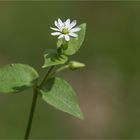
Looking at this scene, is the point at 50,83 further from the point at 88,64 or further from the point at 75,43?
the point at 88,64

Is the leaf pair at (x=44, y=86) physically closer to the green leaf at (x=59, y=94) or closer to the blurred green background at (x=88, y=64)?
the green leaf at (x=59, y=94)

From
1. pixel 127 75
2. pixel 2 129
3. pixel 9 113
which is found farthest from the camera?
pixel 127 75

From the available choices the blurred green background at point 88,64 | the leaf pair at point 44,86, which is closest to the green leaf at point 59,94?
the leaf pair at point 44,86

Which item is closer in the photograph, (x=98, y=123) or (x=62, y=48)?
(x=62, y=48)

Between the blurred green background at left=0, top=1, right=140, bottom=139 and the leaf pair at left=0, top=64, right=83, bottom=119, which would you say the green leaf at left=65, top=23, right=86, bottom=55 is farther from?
the blurred green background at left=0, top=1, right=140, bottom=139

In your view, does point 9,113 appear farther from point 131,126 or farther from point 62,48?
point 62,48

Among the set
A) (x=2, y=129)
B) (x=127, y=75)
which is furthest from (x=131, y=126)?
(x=2, y=129)
